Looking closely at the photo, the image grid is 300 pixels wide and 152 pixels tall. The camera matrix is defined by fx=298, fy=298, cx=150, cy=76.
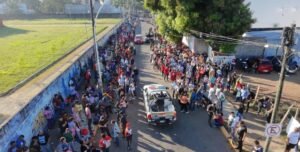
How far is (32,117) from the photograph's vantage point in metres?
14.7

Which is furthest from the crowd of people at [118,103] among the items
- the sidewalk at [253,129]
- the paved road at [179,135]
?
the paved road at [179,135]

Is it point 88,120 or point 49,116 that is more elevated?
point 49,116

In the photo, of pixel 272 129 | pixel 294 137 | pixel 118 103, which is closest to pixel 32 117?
pixel 118 103

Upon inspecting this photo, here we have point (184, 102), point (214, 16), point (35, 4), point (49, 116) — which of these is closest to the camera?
point (49, 116)

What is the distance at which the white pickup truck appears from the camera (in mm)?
16188

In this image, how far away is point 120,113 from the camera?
15.8 meters

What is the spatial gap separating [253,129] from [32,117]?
1175 centimetres

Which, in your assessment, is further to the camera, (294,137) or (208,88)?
(208,88)

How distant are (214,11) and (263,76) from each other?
7.45 m

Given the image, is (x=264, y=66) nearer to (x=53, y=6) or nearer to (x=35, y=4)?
Answer: (x=53, y=6)

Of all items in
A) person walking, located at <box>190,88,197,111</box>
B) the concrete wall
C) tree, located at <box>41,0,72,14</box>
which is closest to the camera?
the concrete wall

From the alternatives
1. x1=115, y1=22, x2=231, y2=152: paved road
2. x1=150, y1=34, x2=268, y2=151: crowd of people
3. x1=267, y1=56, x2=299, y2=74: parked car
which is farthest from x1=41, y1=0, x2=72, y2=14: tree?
x1=115, y1=22, x2=231, y2=152: paved road

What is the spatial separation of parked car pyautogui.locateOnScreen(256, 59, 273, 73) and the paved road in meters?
11.2

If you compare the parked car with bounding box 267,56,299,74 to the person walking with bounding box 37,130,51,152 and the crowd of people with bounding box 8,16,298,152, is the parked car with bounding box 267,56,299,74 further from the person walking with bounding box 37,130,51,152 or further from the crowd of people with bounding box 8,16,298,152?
the person walking with bounding box 37,130,51,152
